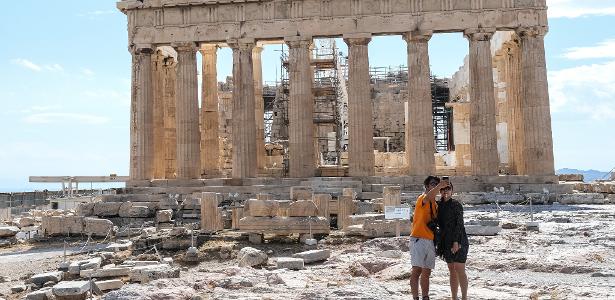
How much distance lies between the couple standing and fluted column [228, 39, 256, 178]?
2081 cm

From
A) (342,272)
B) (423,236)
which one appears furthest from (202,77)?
(423,236)

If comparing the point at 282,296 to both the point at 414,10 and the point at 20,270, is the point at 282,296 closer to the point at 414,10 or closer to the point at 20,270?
the point at 20,270

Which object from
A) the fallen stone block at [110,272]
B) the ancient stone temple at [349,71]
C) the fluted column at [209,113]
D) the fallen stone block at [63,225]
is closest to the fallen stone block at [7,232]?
the fallen stone block at [63,225]

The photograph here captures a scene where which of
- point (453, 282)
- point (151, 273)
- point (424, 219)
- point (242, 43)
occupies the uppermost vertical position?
point (242, 43)

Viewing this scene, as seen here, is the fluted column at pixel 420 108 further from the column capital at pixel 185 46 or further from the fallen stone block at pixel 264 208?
the fallen stone block at pixel 264 208

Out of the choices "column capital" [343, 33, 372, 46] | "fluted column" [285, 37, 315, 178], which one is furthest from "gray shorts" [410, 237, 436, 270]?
"column capital" [343, 33, 372, 46]

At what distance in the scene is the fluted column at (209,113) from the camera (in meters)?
31.7

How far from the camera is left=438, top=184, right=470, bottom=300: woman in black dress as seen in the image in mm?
8148

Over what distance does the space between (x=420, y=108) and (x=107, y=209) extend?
13979 mm

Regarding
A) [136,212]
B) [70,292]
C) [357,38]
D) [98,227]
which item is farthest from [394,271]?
[357,38]

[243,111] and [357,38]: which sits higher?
[357,38]

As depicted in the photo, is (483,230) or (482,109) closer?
(483,230)

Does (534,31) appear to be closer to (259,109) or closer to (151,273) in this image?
(259,109)

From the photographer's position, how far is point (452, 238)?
8250 millimetres
